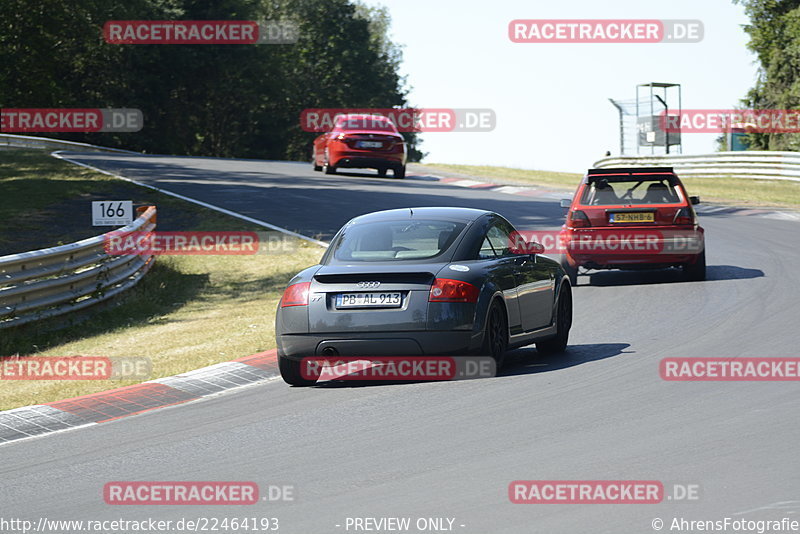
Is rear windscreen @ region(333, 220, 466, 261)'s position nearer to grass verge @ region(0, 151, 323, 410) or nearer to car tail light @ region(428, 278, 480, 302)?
car tail light @ region(428, 278, 480, 302)

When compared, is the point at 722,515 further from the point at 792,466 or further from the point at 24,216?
the point at 24,216

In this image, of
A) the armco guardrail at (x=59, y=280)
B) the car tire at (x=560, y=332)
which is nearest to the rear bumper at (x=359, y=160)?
the armco guardrail at (x=59, y=280)

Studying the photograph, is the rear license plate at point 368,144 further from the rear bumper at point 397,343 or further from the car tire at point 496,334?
the rear bumper at point 397,343

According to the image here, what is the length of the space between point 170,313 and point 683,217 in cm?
712

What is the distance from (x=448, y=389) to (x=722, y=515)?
3933 mm

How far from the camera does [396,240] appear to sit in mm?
10273

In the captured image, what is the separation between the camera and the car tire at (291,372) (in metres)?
10.0

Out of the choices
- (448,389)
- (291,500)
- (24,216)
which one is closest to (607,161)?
(24,216)

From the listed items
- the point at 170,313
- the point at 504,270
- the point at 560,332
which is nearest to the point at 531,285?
the point at 504,270

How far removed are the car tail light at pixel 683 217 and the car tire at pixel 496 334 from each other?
22.5 feet

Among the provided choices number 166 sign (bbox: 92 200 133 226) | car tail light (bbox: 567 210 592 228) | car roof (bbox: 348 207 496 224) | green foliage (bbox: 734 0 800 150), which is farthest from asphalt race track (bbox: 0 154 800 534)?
green foliage (bbox: 734 0 800 150)

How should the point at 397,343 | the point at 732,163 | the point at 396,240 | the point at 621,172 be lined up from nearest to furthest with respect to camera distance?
the point at 397,343 < the point at 396,240 < the point at 621,172 < the point at 732,163

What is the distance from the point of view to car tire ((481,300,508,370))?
9.80 metres

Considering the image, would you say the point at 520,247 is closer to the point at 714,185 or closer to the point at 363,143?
the point at 363,143
